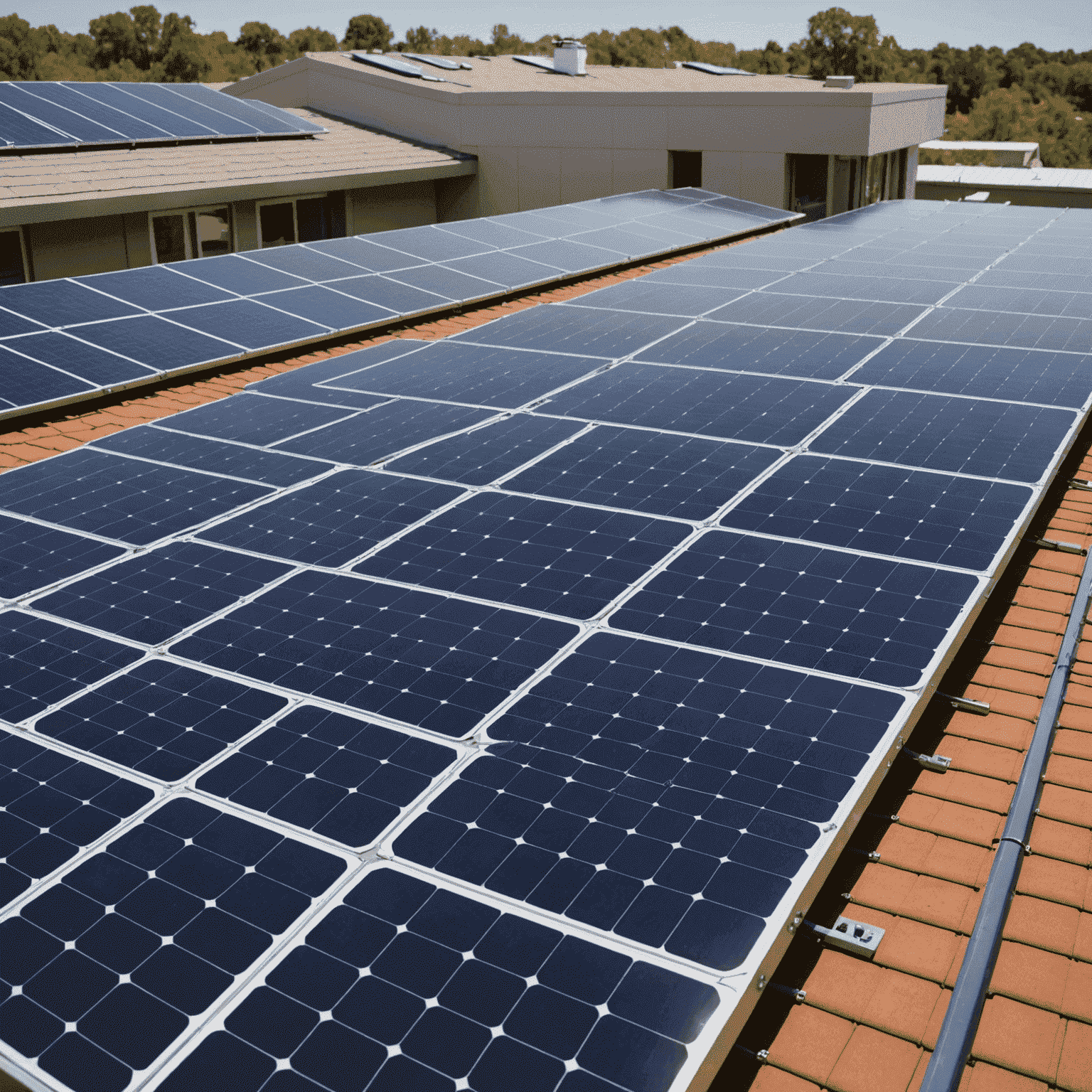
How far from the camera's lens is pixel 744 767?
5.52 meters

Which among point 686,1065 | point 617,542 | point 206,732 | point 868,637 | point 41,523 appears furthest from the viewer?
point 41,523

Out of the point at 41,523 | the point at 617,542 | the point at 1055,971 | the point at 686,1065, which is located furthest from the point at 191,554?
the point at 1055,971

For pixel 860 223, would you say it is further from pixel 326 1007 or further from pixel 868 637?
pixel 326 1007

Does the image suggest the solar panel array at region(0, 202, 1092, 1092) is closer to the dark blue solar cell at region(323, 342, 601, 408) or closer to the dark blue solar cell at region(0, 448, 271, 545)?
the dark blue solar cell at region(0, 448, 271, 545)

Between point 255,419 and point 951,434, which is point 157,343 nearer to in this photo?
point 255,419

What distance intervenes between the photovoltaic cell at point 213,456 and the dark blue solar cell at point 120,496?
192 millimetres

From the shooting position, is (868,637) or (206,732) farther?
(868,637)

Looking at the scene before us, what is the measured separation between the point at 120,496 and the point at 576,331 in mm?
7727

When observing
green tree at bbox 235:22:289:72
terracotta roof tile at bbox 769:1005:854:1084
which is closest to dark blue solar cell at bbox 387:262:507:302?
terracotta roof tile at bbox 769:1005:854:1084

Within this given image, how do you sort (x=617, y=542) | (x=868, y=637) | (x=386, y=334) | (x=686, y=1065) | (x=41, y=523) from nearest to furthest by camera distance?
(x=686, y=1065)
(x=868, y=637)
(x=617, y=542)
(x=41, y=523)
(x=386, y=334)

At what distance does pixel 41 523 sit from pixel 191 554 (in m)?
1.71

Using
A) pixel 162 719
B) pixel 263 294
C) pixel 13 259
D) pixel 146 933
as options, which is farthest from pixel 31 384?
pixel 13 259

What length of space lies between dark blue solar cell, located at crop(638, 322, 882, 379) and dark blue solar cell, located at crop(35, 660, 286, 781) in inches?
335

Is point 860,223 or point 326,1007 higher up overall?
point 860,223
